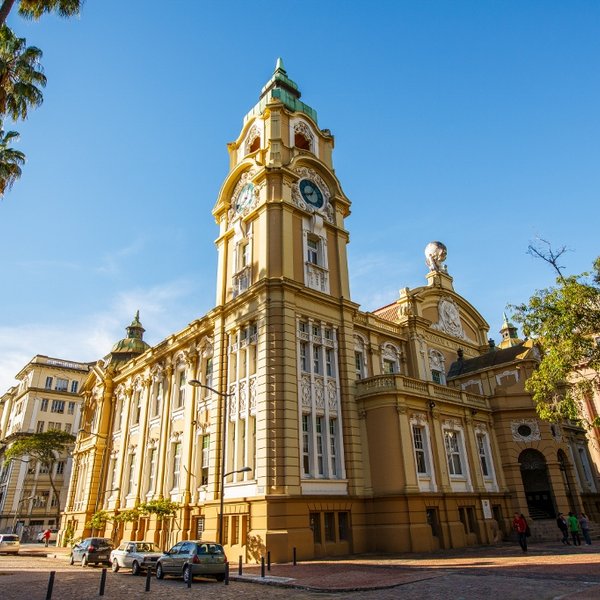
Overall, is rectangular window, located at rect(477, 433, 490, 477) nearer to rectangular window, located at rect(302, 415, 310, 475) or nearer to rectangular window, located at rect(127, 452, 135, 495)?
rectangular window, located at rect(302, 415, 310, 475)

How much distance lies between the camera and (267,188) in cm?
3094

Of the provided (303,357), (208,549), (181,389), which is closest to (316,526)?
(208,549)

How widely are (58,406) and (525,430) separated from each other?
6569 cm

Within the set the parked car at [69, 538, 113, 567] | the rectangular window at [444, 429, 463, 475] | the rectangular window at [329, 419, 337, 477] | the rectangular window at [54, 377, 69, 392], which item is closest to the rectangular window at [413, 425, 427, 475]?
the rectangular window at [444, 429, 463, 475]

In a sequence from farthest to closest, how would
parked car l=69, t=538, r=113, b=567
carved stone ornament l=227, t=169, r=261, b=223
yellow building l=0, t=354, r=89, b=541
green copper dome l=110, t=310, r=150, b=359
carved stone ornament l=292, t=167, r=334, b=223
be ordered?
yellow building l=0, t=354, r=89, b=541 → green copper dome l=110, t=310, r=150, b=359 → carved stone ornament l=227, t=169, r=261, b=223 → carved stone ornament l=292, t=167, r=334, b=223 → parked car l=69, t=538, r=113, b=567

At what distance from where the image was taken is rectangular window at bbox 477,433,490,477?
105 feet

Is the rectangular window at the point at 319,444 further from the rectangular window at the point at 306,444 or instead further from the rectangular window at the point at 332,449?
the rectangular window at the point at 306,444

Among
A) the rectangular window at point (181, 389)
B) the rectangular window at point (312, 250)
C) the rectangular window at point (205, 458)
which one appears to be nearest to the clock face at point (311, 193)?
the rectangular window at point (312, 250)

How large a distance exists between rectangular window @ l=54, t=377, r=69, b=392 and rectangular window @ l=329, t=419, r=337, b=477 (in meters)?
60.7

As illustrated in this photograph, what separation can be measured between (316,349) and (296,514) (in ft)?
30.1

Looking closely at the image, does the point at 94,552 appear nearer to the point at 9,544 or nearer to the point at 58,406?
the point at 9,544

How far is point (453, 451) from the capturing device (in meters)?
30.4

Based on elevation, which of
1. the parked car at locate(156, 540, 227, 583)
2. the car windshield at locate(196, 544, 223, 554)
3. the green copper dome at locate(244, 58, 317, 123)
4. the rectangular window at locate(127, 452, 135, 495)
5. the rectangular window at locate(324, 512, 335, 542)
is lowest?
the parked car at locate(156, 540, 227, 583)

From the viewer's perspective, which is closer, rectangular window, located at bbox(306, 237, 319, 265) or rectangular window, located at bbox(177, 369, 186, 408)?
rectangular window, located at bbox(306, 237, 319, 265)
